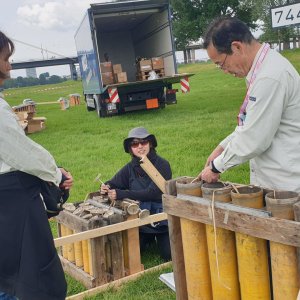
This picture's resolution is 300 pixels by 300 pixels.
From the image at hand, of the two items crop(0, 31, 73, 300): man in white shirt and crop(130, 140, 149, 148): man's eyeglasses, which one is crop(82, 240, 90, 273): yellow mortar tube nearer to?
crop(130, 140, 149, 148): man's eyeglasses

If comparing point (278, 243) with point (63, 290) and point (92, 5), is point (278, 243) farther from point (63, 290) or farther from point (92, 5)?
point (92, 5)

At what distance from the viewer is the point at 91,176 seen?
782cm

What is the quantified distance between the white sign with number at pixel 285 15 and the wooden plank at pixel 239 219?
3.19 meters

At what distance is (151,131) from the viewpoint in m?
11.4

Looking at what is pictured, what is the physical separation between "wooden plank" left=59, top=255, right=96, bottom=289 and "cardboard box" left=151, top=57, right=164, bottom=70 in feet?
Answer: 36.7

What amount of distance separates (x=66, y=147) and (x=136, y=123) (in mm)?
2949

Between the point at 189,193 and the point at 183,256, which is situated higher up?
the point at 189,193

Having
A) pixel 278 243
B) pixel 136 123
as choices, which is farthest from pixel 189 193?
pixel 136 123

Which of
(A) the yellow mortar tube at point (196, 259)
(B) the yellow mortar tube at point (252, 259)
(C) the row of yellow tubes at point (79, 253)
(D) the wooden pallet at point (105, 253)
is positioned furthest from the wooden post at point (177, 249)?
(C) the row of yellow tubes at point (79, 253)

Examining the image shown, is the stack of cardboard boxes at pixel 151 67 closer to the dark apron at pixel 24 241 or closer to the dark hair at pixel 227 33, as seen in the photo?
the dark hair at pixel 227 33

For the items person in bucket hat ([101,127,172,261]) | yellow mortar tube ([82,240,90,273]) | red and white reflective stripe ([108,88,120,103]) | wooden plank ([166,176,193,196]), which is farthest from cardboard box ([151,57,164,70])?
wooden plank ([166,176,193,196])

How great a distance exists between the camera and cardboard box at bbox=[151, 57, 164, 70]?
49.8 feet

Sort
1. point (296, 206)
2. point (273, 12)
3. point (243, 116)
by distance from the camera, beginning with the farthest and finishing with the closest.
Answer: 1. point (273, 12)
2. point (243, 116)
3. point (296, 206)

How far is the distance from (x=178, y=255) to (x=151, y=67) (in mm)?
12390
